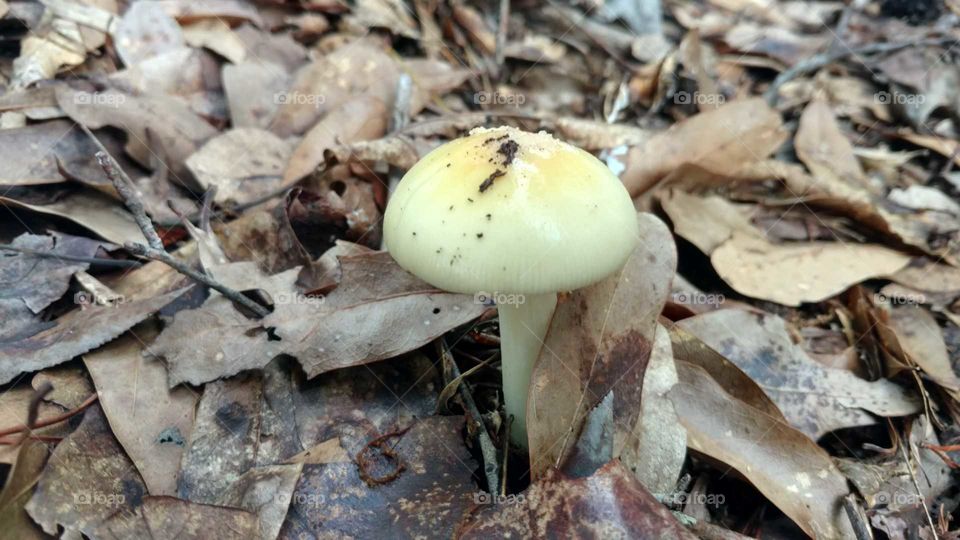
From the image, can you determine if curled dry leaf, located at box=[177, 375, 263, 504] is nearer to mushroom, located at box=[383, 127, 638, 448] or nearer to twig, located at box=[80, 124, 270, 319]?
twig, located at box=[80, 124, 270, 319]

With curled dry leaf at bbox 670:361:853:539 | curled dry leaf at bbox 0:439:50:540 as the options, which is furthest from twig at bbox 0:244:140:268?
curled dry leaf at bbox 670:361:853:539

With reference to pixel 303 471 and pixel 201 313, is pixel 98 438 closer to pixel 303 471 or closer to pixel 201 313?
pixel 201 313

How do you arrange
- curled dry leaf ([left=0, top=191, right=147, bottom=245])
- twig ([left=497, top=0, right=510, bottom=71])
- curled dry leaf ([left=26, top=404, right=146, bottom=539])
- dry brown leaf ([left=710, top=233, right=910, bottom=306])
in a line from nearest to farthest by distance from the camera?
curled dry leaf ([left=26, top=404, right=146, bottom=539]), curled dry leaf ([left=0, top=191, right=147, bottom=245]), dry brown leaf ([left=710, top=233, right=910, bottom=306]), twig ([left=497, top=0, right=510, bottom=71])

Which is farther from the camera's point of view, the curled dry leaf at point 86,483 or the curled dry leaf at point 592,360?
the curled dry leaf at point 592,360

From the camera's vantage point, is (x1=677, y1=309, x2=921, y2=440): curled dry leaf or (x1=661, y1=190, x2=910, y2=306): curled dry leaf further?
(x1=661, y1=190, x2=910, y2=306): curled dry leaf

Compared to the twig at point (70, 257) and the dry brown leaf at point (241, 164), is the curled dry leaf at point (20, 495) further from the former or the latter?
the dry brown leaf at point (241, 164)

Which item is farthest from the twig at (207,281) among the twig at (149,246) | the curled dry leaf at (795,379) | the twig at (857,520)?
the twig at (857,520)

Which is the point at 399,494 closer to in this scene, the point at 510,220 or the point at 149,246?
the point at 510,220
